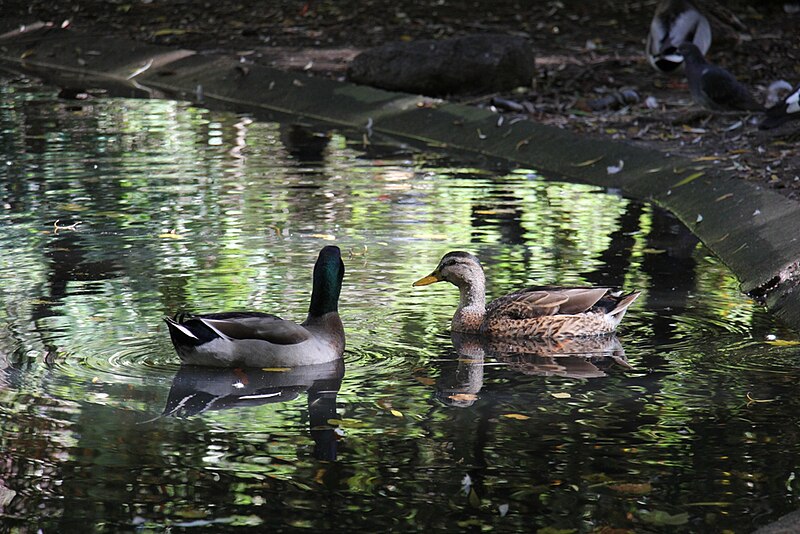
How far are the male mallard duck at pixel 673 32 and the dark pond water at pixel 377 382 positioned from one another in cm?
558

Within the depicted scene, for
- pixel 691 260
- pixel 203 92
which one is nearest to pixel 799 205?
pixel 691 260

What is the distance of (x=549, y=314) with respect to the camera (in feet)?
29.6

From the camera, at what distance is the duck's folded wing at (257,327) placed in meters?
8.05

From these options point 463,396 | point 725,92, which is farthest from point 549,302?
point 725,92

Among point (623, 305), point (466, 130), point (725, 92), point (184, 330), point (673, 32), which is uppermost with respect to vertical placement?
point (673, 32)

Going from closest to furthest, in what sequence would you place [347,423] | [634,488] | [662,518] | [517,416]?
[662,518], [634,488], [347,423], [517,416]

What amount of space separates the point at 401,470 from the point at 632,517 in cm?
102

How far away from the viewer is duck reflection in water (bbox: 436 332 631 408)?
7891 millimetres

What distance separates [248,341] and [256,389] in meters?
0.33

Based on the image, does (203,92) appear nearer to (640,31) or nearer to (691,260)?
(640,31)

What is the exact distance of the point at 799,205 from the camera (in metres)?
11.6

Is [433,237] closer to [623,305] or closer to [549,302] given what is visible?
[549,302]

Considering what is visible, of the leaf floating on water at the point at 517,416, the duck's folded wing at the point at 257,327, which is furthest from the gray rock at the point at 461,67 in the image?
the leaf floating on water at the point at 517,416

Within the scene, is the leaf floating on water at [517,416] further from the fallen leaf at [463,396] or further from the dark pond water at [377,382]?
the fallen leaf at [463,396]
